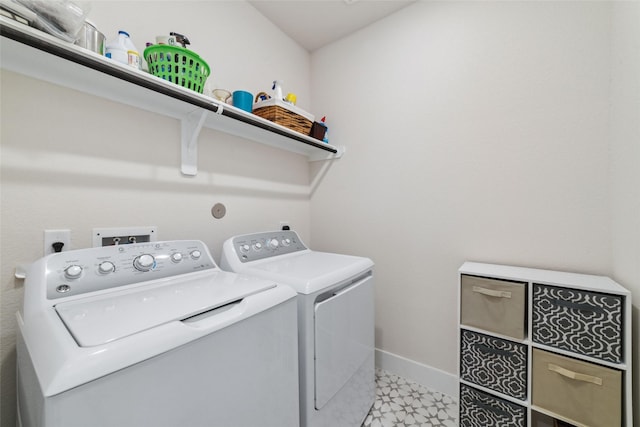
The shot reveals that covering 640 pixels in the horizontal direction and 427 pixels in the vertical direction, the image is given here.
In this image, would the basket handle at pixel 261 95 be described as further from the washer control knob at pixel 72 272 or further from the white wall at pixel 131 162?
the washer control knob at pixel 72 272

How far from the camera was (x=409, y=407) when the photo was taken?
1506 mm

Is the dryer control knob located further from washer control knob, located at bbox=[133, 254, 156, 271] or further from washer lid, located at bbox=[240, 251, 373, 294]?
washer control knob, located at bbox=[133, 254, 156, 271]

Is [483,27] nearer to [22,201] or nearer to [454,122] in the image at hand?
[454,122]

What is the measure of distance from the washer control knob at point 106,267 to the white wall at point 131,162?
275mm

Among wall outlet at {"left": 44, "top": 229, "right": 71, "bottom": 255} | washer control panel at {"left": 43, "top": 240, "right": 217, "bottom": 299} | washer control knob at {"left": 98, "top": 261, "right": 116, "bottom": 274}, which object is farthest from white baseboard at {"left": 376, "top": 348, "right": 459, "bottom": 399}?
wall outlet at {"left": 44, "top": 229, "right": 71, "bottom": 255}

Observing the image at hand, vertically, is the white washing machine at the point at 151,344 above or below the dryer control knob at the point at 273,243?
below

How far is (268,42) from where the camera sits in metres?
1.88

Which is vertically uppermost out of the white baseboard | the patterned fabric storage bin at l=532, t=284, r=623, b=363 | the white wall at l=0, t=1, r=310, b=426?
the white wall at l=0, t=1, r=310, b=426

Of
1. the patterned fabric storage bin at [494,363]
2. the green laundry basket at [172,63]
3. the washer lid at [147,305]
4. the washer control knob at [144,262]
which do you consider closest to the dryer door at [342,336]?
the washer lid at [147,305]

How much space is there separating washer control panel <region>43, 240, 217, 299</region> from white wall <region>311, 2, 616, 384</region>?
1264mm

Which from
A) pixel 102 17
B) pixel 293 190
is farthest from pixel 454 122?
pixel 102 17

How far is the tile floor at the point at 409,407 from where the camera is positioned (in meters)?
1.40

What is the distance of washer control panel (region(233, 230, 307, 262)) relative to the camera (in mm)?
1333

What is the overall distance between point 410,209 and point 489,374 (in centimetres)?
101
